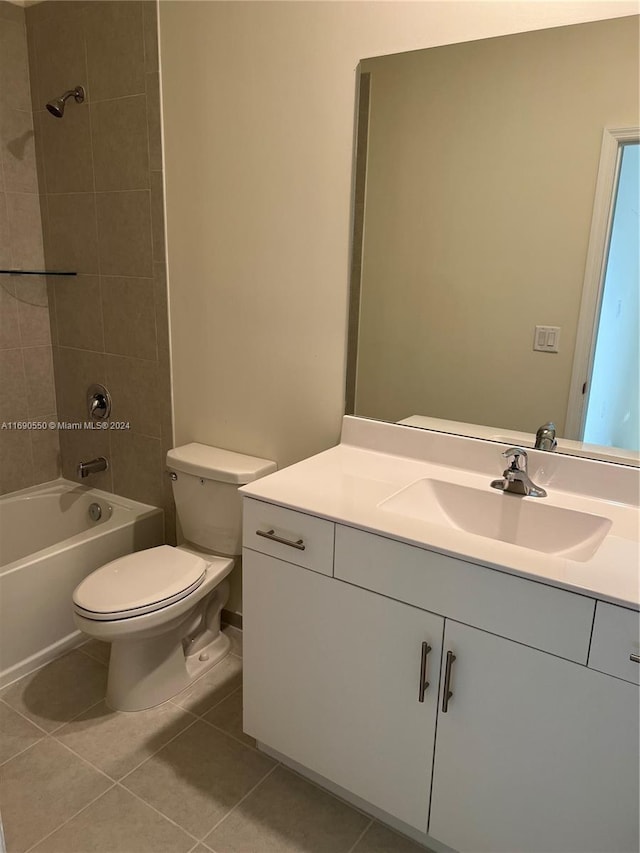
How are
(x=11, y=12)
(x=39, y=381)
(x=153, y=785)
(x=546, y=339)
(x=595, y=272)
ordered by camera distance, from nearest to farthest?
(x=595, y=272) → (x=546, y=339) → (x=153, y=785) → (x=11, y=12) → (x=39, y=381)

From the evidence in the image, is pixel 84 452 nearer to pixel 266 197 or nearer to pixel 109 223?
pixel 109 223

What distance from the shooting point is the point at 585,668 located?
3.72ft

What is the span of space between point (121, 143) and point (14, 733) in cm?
197

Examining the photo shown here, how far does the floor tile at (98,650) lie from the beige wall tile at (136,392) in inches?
31.9

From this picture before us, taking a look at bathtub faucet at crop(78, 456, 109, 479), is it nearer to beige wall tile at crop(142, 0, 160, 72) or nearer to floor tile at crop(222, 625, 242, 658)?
floor tile at crop(222, 625, 242, 658)

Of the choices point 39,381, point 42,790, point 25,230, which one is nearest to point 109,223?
point 25,230

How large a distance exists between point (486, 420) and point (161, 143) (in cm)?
143

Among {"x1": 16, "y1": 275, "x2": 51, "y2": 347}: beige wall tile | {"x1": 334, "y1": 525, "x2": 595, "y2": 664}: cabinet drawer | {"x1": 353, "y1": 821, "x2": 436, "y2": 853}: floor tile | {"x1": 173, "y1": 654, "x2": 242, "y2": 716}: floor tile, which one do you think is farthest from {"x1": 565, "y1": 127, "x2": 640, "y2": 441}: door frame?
{"x1": 16, "y1": 275, "x2": 51, "y2": 347}: beige wall tile

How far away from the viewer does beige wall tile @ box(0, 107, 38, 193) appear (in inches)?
93.4

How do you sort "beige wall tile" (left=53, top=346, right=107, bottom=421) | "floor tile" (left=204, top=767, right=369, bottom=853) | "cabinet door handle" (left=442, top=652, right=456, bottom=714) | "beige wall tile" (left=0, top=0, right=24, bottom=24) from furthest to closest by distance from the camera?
"beige wall tile" (left=53, top=346, right=107, bottom=421) < "beige wall tile" (left=0, top=0, right=24, bottom=24) < "floor tile" (left=204, top=767, right=369, bottom=853) < "cabinet door handle" (left=442, top=652, right=456, bottom=714)

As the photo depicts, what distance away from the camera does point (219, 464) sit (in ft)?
6.75

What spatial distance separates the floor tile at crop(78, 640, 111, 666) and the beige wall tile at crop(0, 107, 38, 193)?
1.78m

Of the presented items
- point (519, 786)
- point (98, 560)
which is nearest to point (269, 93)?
point (98, 560)

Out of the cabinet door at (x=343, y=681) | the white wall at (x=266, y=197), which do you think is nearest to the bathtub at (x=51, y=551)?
the white wall at (x=266, y=197)
